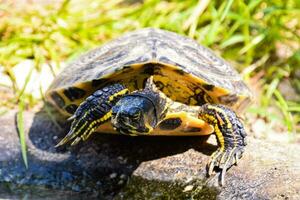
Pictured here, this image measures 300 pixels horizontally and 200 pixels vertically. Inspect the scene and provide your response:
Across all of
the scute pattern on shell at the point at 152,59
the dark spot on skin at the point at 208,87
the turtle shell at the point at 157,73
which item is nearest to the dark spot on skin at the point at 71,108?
the turtle shell at the point at 157,73

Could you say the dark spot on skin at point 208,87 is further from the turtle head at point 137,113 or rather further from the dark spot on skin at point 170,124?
the turtle head at point 137,113

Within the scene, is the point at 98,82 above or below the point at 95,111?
above

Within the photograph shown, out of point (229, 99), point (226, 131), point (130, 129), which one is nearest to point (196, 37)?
point (229, 99)

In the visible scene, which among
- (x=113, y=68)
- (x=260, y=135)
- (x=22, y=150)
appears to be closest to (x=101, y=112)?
(x=113, y=68)

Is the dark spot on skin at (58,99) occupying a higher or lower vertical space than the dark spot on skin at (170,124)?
higher

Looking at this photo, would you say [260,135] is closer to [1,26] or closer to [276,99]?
[276,99]

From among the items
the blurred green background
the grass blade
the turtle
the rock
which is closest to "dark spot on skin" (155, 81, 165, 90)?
the turtle

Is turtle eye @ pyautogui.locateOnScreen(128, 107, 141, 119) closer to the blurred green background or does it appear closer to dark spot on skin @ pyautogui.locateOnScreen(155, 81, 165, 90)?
dark spot on skin @ pyautogui.locateOnScreen(155, 81, 165, 90)

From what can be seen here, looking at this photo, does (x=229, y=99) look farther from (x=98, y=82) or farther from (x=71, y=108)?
(x=71, y=108)
